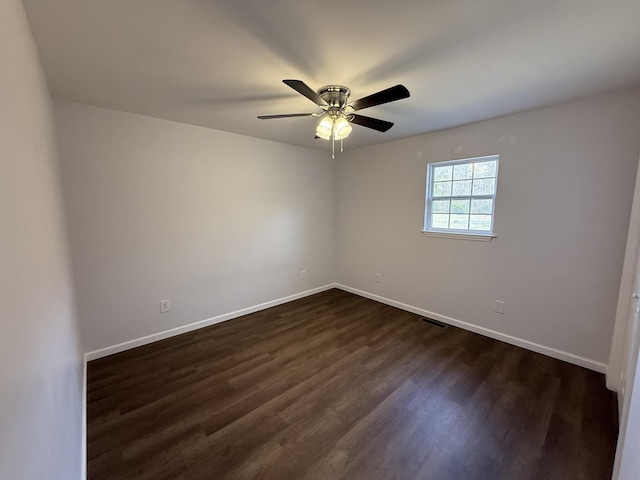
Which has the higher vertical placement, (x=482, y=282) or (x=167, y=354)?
(x=482, y=282)

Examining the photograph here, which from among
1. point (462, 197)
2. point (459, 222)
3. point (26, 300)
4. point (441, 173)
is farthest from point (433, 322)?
point (26, 300)

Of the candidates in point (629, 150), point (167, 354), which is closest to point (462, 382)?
point (629, 150)

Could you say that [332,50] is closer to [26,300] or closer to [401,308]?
[26,300]

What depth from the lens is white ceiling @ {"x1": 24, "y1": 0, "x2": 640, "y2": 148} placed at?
1.26 metres

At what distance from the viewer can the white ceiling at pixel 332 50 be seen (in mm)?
1257

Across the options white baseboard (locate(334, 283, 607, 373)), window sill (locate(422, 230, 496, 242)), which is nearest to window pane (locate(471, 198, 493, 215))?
window sill (locate(422, 230, 496, 242))

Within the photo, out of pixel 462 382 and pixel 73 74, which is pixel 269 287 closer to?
pixel 462 382

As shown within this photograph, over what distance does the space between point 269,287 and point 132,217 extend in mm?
1883

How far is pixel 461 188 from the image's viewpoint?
10.3 feet

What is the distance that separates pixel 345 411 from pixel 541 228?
2.47 meters

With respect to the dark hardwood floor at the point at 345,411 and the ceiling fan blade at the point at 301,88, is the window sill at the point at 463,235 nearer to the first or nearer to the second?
the dark hardwood floor at the point at 345,411

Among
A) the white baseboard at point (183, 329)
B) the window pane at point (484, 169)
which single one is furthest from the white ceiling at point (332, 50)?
the white baseboard at point (183, 329)

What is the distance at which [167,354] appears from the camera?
8.52ft

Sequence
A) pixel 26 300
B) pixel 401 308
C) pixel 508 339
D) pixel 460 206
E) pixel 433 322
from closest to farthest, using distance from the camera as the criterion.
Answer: pixel 26 300 < pixel 508 339 < pixel 460 206 < pixel 433 322 < pixel 401 308
